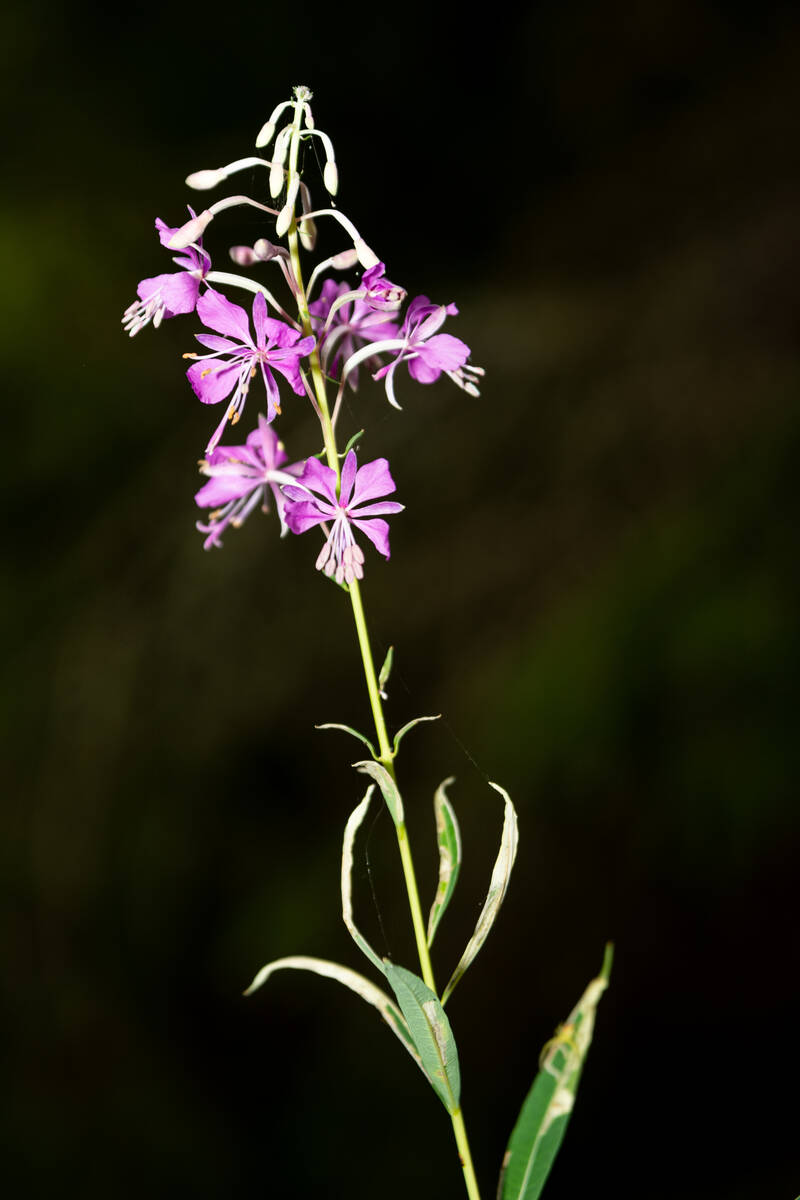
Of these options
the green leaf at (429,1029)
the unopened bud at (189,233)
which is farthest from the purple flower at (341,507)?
the green leaf at (429,1029)

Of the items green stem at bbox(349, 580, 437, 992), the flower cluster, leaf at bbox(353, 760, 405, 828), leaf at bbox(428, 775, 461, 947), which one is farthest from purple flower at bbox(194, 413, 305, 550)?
leaf at bbox(428, 775, 461, 947)

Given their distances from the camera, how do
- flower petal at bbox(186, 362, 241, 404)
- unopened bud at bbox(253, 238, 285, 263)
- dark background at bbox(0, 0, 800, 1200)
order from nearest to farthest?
unopened bud at bbox(253, 238, 285, 263) < flower petal at bbox(186, 362, 241, 404) < dark background at bbox(0, 0, 800, 1200)

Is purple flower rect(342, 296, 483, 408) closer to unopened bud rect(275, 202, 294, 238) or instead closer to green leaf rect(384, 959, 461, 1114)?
unopened bud rect(275, 202, 294, 238)

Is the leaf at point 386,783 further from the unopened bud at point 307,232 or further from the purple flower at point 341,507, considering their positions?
the unopened bud at point 307,232

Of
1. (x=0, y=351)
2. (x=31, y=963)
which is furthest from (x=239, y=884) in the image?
(x=0, y=351)

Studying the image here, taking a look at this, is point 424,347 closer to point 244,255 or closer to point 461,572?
point 244,255

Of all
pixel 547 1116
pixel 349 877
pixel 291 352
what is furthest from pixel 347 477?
Result: pixel 547 1116
